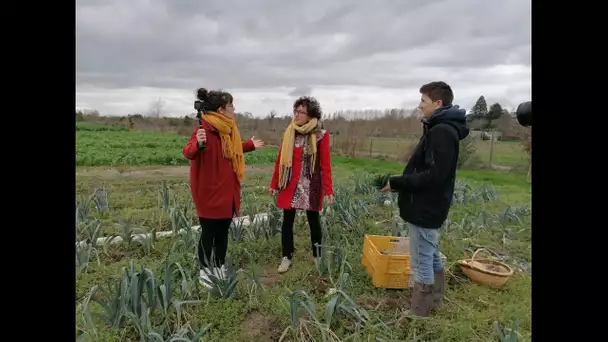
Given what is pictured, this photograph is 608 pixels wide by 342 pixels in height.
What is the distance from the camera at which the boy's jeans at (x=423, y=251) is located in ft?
7.42

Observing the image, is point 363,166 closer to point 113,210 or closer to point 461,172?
point 461,172

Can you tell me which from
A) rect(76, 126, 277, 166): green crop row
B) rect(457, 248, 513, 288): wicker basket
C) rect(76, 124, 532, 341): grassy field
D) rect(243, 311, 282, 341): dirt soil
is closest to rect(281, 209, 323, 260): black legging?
rect(76, 124, 532, 341): grassy field

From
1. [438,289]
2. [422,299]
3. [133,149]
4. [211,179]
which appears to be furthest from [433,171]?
[133,149]

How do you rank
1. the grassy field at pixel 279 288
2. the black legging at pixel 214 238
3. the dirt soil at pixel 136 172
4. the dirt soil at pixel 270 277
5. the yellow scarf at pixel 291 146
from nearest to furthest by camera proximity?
1. the grassy field at pixel 279 288
2. the black legging at pixel 214 238
3. the dirt soil at pixel 270 277
4. the yellow scarf at pixel 291 146
5. the dirt soil at pixel 136 172

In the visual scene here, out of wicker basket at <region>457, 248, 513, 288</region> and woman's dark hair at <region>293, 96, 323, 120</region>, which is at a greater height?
woman's dark hair at <region>293, 96, 323, 120</region>

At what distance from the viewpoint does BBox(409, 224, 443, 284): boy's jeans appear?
89.0 inches

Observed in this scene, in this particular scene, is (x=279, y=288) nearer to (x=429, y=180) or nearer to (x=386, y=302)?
(x=386, y=302)

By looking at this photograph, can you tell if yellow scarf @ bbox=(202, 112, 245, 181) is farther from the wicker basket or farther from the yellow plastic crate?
the wicker basket

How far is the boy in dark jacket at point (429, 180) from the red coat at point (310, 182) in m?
0.80

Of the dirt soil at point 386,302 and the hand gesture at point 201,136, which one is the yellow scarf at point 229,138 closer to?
the hand gesture at point 201,136

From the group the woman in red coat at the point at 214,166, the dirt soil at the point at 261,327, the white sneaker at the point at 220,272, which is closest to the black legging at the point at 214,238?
the woman in red coat at the point at 214,166
